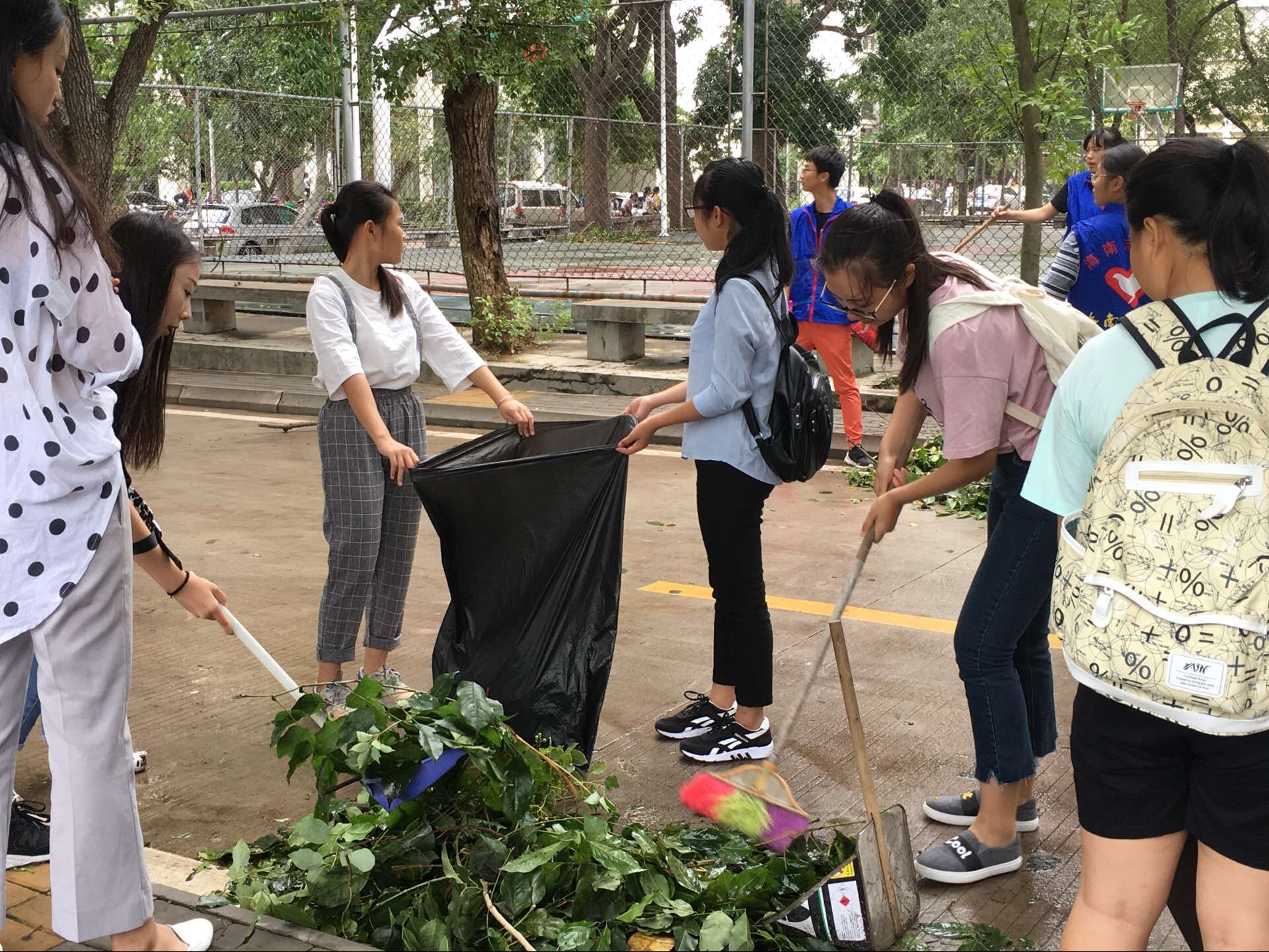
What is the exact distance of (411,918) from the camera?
276 centimetres

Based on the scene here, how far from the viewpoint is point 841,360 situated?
8.29m

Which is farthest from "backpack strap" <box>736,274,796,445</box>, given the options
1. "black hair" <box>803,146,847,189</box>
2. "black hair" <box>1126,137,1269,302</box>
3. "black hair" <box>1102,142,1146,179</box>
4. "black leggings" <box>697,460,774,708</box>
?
"black hair" <box>803,146,847,189</box>

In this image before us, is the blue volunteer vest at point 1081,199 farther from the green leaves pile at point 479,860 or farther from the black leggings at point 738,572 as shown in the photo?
the green leaves pile at point 479,860

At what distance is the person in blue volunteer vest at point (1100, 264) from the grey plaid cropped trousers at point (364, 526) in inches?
135

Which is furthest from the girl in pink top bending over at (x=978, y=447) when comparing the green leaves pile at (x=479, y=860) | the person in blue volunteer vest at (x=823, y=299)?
the person in blue volunteer vest at (x=823, y=299)

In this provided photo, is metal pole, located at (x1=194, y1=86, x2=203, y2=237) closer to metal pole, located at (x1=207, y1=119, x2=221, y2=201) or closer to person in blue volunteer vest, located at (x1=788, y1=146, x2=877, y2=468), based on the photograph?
metal pole, located at (x1=207, y1=119, x2=221, y2=201)

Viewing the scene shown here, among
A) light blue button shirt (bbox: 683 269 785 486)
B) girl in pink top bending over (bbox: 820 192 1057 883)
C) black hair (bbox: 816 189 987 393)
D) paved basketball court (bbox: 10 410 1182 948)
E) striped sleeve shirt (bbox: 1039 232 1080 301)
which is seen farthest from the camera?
striped sleeve shirt (bbox: 1039 232 1080 301)

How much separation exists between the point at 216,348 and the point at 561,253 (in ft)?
11.9

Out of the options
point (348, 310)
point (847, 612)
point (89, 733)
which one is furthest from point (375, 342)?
point (847, 612)

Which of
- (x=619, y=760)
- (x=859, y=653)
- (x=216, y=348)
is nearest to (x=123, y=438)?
(x=619, y=760)

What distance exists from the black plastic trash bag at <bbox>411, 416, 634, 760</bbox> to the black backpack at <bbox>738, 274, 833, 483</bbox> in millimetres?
451

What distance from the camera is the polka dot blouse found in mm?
2355

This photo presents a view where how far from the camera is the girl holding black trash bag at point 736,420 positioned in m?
3.78

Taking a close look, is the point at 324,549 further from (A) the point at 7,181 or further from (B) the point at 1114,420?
(B) the point at 1114,420
